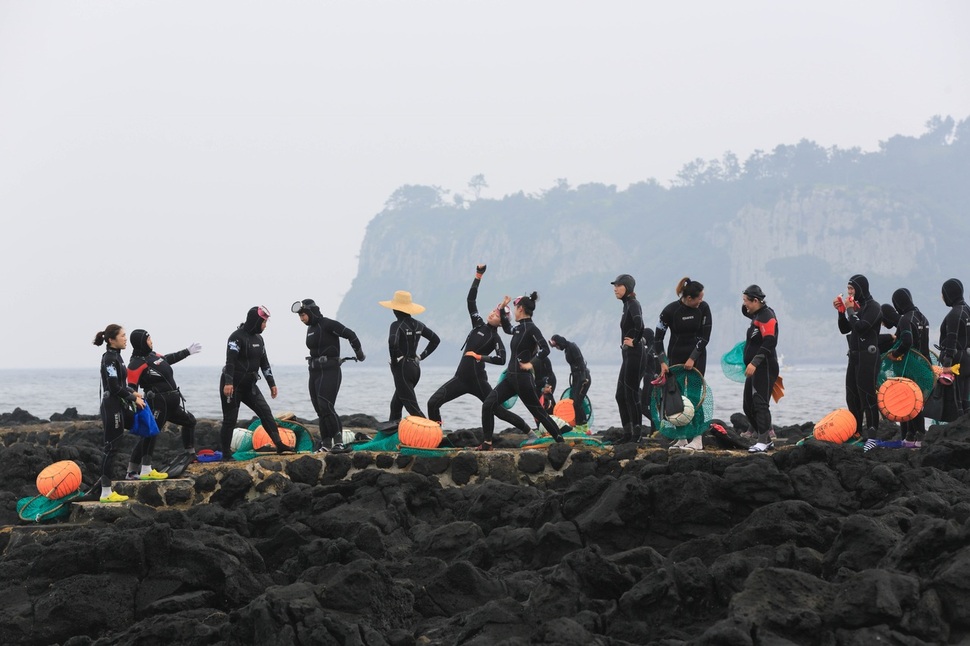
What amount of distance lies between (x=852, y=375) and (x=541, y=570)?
21.7 feet

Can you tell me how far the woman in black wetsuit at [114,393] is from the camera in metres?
12.6

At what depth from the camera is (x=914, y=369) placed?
14617mm

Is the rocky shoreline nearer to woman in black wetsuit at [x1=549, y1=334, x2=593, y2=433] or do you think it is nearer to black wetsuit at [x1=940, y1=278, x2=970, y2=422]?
black wetsuit at [x1=940, y1=278, x2=970, y2=422]

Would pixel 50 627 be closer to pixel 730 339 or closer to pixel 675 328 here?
pixel 675 328

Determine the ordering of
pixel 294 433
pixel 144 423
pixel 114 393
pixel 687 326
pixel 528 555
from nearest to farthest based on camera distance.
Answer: pixel 528 555 → pixel 114 393 → pixel 144 423 → pixel 687 326 → pixel 294 433

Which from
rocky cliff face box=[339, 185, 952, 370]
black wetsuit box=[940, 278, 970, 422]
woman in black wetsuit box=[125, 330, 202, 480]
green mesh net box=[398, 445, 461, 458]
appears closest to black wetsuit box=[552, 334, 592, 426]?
green mesh net box=[398, 445, 461, 458]

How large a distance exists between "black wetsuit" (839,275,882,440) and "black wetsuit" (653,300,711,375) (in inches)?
67.8

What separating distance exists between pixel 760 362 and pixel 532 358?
2.98 metres

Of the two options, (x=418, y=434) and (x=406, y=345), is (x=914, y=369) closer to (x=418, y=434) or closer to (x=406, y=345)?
(x=418, y=434)

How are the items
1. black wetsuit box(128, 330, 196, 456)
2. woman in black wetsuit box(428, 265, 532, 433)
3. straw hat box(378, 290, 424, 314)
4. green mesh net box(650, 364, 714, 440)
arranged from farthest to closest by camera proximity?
1. straw hat box(378, 290, 424, 314)
2. woman in black wetsuit box(428, 265, 532, 433)
3. green mesh net box(650, 364, 714, 440)
4. black wetsuit box(128, 330, 196, 456)

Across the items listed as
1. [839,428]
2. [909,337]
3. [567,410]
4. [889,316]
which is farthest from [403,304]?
[909,337]

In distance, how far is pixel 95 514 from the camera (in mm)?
12969

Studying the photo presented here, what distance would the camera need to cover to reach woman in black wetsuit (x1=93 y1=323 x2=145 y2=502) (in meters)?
12.6

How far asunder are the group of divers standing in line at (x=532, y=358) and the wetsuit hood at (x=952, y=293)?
0.7 inches
